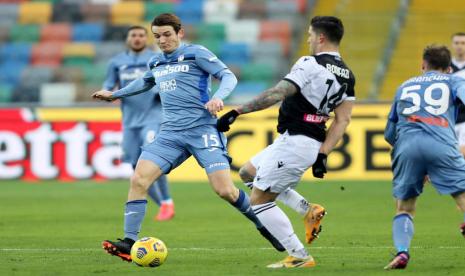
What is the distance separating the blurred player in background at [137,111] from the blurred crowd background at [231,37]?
8.94 metres

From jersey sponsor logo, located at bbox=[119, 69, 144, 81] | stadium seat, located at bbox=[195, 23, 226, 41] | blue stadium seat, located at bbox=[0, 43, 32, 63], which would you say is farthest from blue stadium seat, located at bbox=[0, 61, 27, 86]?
jersey sponsor logo, located at bbox=[119, 69, 144, 81]

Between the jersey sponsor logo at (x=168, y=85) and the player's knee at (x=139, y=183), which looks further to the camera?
the jersey sponsor logo at (x=168, y=85)

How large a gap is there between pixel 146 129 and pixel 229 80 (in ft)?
15.9

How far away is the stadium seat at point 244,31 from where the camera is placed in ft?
87.2

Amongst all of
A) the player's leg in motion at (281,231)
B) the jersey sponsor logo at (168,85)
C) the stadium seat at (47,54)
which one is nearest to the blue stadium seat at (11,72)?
the stadium seat at (47,54)

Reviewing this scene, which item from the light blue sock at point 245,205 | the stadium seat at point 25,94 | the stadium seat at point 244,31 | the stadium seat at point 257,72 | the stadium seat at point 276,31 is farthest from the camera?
the stadium seat at point 244,31

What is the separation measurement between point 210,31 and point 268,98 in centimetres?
1807

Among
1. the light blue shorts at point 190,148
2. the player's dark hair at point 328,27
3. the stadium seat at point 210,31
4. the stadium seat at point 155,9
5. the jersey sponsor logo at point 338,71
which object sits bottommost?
the stadium seat at point 210,31

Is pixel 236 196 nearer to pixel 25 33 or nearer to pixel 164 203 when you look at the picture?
pixel 164 203

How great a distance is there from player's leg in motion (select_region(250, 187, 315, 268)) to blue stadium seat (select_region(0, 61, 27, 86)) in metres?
17.0

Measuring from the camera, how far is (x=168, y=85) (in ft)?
33.5

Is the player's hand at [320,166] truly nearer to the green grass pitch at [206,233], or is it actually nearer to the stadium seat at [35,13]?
the green grass pitch at [206,233]

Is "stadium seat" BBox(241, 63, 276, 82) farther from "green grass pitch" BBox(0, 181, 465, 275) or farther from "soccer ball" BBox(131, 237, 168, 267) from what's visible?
"soccer ball" BBox(131, 237, 168, 267)

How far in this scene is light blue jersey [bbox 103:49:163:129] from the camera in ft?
48.1
